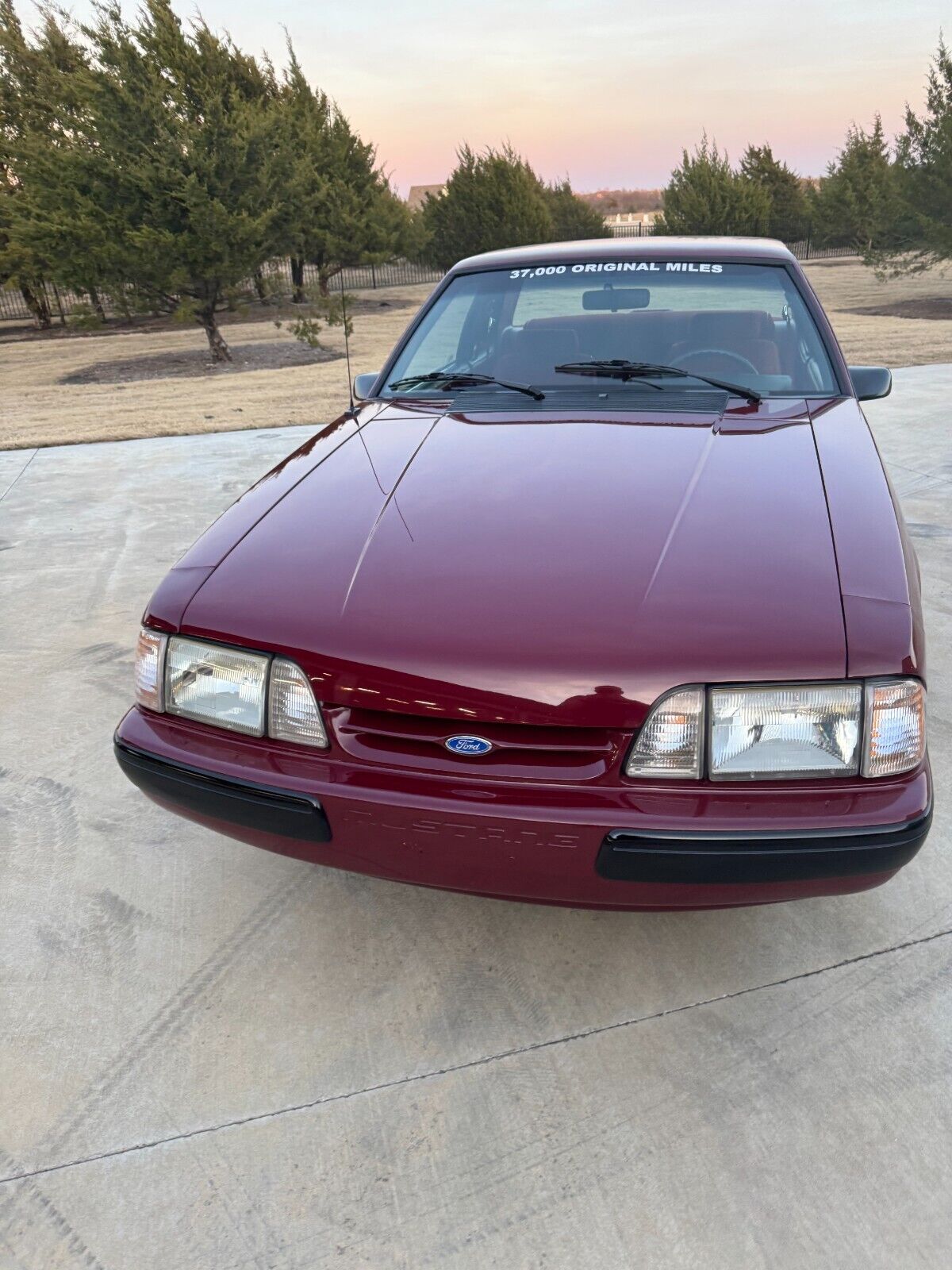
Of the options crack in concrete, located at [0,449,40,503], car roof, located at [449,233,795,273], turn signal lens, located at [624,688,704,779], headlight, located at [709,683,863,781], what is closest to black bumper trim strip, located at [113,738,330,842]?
turn signal lens, located at [624,688,704,779]

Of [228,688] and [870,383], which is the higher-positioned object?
[870,383]

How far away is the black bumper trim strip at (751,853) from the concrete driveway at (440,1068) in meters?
0.47

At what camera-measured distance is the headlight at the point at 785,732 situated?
1.48m

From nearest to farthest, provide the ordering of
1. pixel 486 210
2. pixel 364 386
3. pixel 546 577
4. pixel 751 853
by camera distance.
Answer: pixel 751 853, pixel 546 577, pixel 364 386, pixel 486 210

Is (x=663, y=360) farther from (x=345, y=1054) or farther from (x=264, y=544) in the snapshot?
(x=345, y=1054)

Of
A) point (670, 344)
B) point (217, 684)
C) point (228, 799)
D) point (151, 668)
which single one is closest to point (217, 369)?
point (670, 344)

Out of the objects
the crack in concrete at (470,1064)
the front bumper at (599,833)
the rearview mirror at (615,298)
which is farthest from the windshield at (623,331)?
the crack in concrete at (470,1064)

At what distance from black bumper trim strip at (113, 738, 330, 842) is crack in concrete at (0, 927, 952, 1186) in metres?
0.49

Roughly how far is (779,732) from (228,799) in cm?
99

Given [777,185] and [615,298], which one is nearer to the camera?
[615,298]

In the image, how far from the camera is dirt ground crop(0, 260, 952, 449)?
8.64 meters

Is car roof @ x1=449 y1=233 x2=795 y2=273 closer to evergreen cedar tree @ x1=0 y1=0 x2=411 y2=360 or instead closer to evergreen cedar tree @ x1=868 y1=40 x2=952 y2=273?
A: evergreen cedar tree @ x1=0 y1=0 x2=411 y2=360

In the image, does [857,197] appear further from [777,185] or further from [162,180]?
[162,180]

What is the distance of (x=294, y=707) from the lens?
1650 mm
